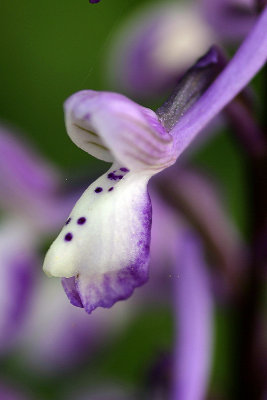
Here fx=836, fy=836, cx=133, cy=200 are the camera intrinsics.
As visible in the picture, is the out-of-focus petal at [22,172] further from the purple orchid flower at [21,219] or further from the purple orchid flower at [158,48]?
the purple orchid flower at [158,48]

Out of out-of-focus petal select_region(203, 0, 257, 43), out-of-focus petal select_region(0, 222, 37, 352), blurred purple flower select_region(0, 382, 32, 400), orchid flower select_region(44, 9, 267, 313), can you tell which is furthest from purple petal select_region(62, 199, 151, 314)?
blurred purple flower select_region(0, 382, 32, 400)

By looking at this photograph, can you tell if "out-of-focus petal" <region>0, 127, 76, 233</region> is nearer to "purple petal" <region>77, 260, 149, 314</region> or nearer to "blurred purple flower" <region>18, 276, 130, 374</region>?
"blurred purple flower" <region>18, 276, 130, 374</region>

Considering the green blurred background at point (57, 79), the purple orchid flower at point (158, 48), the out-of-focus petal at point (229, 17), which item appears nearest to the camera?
the out-of-focus petal at point (229, 17)

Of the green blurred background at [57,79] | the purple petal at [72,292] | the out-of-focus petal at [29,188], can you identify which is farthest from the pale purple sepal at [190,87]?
the green blurred background at [57,79]

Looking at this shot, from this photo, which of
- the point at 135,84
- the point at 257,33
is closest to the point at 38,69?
the point at 135,84

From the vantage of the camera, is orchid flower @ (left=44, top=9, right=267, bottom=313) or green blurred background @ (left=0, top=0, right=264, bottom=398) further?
green blurred background @ (left=0, top=0, right=264, bottom=398)

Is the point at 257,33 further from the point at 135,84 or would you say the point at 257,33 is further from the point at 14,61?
the point at 14,61
